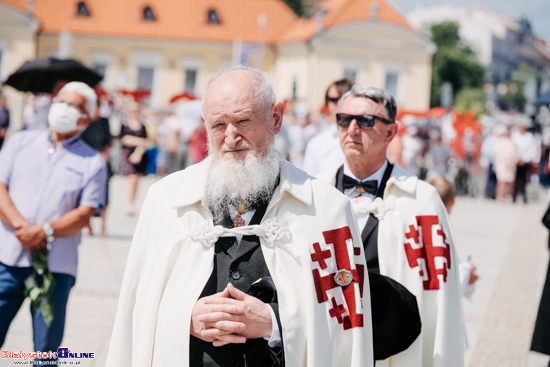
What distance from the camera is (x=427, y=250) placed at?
4.23m

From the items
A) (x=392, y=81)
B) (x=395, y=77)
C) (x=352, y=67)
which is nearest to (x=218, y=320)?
(x=352, y=67)

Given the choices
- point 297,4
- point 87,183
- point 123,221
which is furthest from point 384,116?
point 297,4

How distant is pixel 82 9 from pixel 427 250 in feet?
202

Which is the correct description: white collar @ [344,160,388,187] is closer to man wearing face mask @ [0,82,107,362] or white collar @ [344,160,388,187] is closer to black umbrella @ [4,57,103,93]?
man wearing face mask @ [0,82,107,362]

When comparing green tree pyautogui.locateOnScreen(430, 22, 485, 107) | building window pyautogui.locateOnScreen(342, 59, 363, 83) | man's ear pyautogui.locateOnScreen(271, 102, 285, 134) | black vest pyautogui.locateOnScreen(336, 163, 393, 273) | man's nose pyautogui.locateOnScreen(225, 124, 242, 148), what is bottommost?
black vest pyautogui.locateOnScreen(336, 163, 393, 273)

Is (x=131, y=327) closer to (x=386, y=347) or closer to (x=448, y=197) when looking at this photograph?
(x=386, y=347)

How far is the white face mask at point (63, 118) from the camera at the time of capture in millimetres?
4969

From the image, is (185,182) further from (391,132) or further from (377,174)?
(391,132)

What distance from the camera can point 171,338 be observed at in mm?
3172

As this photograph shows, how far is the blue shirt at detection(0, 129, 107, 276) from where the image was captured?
4871mm

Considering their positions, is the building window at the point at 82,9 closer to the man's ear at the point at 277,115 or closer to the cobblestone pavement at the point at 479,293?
the cobblestone pavement at the point at 479,293

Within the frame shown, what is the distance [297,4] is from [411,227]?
75.3 meters

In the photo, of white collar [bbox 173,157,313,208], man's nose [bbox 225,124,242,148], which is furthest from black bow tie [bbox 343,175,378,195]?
man's nose [bbox 225,124,242,148]

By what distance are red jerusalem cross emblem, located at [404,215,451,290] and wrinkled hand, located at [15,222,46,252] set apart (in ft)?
6.71
